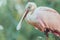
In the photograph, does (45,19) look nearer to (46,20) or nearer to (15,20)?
(46,20)

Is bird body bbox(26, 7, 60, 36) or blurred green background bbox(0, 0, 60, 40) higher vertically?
blurred green background bbox(0, 0, 60, 40)

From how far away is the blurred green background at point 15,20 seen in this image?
5.97 meters

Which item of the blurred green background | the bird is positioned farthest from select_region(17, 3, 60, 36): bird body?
the blurred green background

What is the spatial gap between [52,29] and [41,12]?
23 centimetres

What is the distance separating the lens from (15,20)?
246 inches

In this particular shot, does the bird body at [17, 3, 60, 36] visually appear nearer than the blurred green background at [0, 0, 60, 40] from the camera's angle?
Yes

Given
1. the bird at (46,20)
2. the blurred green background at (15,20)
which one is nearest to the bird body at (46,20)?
the bird at (46,20)

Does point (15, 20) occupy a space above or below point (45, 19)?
above

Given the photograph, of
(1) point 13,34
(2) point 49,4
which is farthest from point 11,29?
(2) point 49,4

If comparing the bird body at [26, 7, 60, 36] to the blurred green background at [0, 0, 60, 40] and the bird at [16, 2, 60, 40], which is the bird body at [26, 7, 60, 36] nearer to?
the bird at [16, 2, 60, 40]

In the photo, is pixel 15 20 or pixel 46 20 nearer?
pixel 46 20

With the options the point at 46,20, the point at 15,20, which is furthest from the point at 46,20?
the point at 15,20

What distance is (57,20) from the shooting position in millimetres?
4895

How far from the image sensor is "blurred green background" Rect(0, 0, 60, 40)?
19.6 ft
